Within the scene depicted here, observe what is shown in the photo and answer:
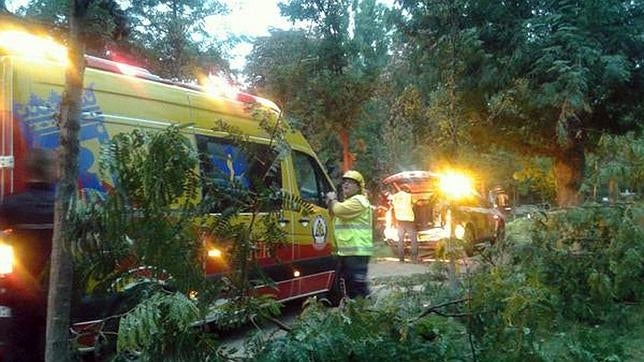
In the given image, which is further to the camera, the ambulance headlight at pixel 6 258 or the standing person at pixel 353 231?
the standing person at pixel 353 231

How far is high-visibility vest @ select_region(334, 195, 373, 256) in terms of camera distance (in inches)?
278

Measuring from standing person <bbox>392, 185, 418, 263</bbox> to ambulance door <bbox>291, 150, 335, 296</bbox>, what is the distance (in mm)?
6049

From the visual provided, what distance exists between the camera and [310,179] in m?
7.89

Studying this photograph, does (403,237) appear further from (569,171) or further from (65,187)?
(65,187)

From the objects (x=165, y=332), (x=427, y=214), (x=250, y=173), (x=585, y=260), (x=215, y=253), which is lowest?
(x=165, y=332)

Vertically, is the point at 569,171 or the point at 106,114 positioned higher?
Answer: the point at 569,171

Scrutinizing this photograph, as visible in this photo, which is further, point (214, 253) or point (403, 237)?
point (403, 237)

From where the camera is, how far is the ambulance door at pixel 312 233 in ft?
24.1

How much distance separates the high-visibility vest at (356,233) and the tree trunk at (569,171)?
5939 mm

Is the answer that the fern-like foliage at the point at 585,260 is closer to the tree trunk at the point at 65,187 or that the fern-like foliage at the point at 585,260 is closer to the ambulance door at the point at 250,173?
the ambulance door at the point at 250,173

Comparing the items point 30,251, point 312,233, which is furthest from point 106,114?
point 312,233

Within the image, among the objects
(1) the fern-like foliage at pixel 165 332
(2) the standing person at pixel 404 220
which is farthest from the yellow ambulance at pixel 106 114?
(2) the standing person at pixel 404 220

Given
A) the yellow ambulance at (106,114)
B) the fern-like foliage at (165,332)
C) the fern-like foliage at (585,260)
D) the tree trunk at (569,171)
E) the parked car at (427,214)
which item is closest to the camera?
the fern-like foliage at (165,332)

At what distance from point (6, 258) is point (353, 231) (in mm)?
3608
